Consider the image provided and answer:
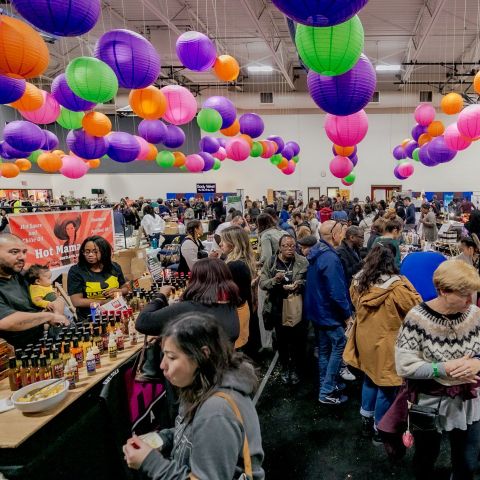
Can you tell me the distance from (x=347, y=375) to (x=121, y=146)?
16.7 ft

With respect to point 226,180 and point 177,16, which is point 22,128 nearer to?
point 177,16

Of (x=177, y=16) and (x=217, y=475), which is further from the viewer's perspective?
(x=177, y=16)

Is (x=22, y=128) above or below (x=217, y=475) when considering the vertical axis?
above

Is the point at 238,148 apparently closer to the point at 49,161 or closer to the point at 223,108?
the point at 223,108

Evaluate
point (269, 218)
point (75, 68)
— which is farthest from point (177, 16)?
point (269, 218)

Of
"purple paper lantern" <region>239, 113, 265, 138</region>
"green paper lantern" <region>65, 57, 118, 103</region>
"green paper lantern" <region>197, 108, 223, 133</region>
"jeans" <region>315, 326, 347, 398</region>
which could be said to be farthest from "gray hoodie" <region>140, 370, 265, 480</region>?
"purple paper lantern" <region>239, 113, 265, 138</region>

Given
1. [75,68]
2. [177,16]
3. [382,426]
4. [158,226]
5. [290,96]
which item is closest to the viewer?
[382,426]

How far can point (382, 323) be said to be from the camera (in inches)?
95.7

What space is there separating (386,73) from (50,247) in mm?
15898

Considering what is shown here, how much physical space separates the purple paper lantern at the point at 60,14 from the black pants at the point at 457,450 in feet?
11.2

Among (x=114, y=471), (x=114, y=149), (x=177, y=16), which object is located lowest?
(x=114, y=471)

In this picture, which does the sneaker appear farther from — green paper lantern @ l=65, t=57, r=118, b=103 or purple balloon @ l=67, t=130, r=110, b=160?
purple balloon @ l=67, t=130, r=110, b=160

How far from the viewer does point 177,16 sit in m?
9.55

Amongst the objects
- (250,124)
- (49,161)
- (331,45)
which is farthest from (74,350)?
(49,161)
